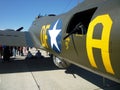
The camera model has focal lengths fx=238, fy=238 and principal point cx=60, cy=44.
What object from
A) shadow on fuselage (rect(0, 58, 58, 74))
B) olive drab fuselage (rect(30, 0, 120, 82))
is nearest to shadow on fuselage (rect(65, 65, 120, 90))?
shadow on fuselage (rect(0, 58, 58, 74))

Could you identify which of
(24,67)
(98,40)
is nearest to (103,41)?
(98,40)

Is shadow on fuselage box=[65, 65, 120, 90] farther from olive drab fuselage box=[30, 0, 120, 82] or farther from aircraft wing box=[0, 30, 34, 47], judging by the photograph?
aircraft wing box=[0, 30, 34, 47]

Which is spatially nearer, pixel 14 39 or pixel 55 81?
pixel 55 81

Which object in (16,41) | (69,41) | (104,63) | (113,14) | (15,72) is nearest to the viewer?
(113,14)

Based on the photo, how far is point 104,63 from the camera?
497cm

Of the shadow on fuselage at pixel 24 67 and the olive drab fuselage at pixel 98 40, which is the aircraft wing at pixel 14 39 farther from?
the olive drab fuselage at pixel 98 40

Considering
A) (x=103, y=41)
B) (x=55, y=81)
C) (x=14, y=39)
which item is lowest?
(x=55, y=81)

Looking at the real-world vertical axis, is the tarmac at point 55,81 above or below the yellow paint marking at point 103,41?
below

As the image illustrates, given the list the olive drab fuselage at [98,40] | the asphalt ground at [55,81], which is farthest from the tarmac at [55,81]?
the olive drab fuselage at [98,40]

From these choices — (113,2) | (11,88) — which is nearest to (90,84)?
(11,88)

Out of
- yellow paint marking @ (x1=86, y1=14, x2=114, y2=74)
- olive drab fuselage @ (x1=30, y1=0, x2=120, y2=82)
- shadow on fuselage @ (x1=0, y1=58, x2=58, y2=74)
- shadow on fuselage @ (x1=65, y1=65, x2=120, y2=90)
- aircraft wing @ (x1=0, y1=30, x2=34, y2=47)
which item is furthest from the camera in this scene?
aircraft wing @ (x1=0, y1=30, x2=34, y2=47)

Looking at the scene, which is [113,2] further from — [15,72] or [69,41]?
[15,72]

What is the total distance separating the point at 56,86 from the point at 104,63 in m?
3.23

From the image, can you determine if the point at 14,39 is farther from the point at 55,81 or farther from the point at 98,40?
the point at 98,40
